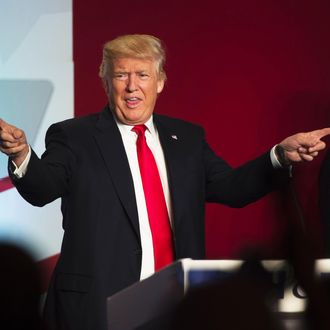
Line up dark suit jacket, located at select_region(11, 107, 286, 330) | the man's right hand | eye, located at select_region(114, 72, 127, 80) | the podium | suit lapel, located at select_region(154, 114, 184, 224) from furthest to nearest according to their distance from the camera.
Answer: eye, located at select_region(114, 72, 127, 80) → suit lapel, located at select_region(154, 114, 184, 224) → dark suit jacket, located at select_region(11, 107, 286, 330) → the man's right hand → the podium

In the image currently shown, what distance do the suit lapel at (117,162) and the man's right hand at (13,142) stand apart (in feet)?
1.12

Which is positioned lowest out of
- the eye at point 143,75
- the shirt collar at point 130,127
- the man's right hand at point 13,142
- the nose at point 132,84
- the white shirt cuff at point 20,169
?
the white shirt cuff at point 20,169

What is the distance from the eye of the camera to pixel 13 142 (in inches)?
86.0

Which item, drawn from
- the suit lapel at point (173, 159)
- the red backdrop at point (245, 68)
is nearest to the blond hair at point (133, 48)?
the suit lapel at point (173, 159)

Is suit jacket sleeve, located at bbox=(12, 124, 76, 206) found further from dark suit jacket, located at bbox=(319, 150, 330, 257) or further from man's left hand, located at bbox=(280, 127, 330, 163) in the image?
dark suit jacket, located at bbox=(319, 150, 330, 257)

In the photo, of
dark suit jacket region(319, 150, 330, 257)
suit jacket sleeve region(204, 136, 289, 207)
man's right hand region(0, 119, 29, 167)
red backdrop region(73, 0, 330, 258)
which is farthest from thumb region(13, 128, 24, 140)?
red backdrop region(73, 0, 330, 258)

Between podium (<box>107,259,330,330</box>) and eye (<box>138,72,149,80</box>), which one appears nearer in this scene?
podium (<box>107,259,330,330</box>)

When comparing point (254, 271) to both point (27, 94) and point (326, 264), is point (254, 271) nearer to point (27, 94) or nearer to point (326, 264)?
point (326, 264)

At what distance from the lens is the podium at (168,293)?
1618mm

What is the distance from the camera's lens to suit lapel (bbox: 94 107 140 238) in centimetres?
249

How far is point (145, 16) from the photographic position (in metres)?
4.35

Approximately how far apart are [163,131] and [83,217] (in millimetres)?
466

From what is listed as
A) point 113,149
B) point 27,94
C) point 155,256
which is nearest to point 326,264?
point 155,256

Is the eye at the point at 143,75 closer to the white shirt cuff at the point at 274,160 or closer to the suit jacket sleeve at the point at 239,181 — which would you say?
the suit jacket sleeve at the point at 239,181
